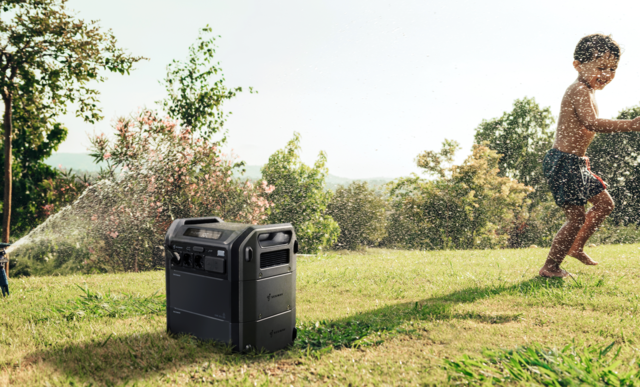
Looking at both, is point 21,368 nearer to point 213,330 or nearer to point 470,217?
point 213,330

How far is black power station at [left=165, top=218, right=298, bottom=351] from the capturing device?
204 cm

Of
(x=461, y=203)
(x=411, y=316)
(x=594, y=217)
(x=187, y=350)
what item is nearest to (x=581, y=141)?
(x=594, y=217)

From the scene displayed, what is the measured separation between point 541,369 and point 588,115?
8.45 feet

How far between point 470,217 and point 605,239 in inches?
204

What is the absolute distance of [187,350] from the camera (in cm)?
216

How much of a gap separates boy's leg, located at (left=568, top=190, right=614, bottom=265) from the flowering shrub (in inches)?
204

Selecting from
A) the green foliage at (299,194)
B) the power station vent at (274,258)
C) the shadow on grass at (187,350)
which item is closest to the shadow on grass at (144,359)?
the shadow on grass at (187,350)

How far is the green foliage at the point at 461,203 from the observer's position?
43.6 feet

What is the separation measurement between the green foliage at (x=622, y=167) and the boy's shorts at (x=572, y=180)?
14.3 m

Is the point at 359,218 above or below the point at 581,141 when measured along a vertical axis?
below

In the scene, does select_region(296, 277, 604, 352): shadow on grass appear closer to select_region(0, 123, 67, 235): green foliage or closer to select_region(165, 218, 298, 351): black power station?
select_region(165, 218, 298, 351): black power station

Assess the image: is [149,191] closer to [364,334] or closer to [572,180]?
[364,334]

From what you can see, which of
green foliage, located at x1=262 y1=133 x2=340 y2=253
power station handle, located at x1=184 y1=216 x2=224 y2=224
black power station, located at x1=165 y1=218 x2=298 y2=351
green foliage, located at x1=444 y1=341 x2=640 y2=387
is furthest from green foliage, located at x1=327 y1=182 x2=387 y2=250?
green foliage, located at x1=444 y1=341 x2=640 y2=387

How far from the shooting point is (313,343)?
95.2 inches
